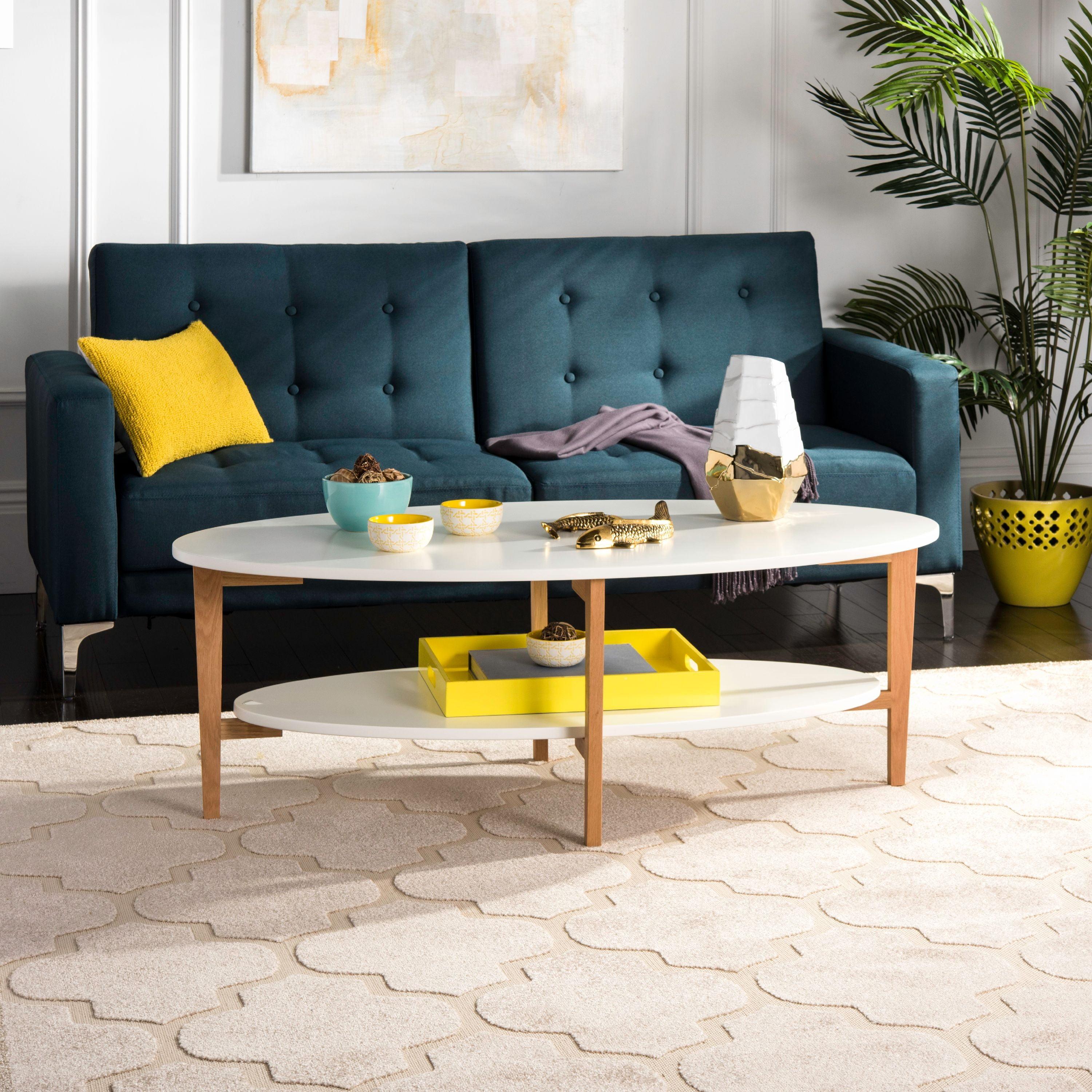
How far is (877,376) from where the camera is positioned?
3.46 m

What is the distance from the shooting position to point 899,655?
7.76ft

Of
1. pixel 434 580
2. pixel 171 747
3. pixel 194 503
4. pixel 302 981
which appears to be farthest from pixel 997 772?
pixel 194 503

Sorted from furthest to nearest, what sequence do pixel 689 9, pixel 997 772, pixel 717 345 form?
pixel 689 9 < pixel 717 345 < pixel 997 772

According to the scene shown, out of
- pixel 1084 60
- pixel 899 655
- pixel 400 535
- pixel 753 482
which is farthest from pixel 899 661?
pixel 1084 60

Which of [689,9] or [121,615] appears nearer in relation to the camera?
[121,615]

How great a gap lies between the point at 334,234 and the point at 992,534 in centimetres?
192

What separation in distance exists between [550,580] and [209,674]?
541 millimetres

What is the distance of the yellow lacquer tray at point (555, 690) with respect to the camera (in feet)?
7.02

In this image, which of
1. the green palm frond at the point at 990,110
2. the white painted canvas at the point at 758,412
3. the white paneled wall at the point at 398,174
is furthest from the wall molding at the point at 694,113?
the white painted canvas at the point at 758,412

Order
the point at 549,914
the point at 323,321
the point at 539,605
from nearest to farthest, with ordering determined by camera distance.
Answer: the point at 549,914, the point at 539,605, the point at 323,321

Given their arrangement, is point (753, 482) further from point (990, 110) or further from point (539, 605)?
point (990, 110)

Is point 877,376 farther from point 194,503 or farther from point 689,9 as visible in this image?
point 194,503

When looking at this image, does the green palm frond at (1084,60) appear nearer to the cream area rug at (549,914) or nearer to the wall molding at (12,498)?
the cream area rug at (549,914)

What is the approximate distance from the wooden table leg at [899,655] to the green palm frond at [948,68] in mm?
1657
